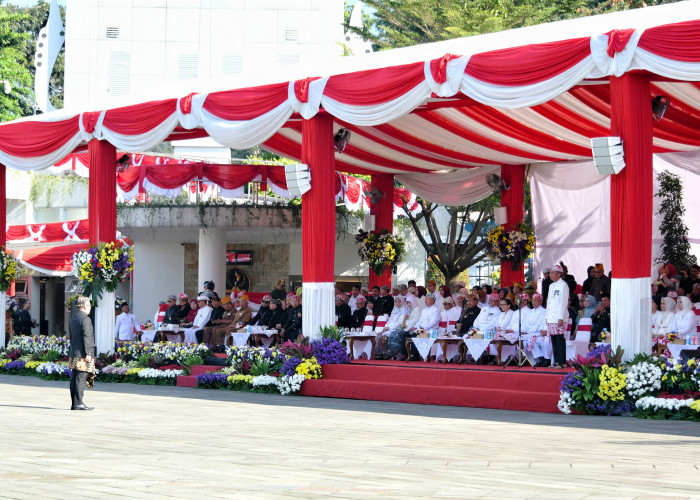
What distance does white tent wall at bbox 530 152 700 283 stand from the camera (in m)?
20.1

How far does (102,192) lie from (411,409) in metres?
7.98

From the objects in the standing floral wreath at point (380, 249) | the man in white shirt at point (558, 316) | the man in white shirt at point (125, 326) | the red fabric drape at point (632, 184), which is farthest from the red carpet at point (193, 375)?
the red fabric drape at point (632, 184)

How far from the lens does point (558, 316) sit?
14.2m

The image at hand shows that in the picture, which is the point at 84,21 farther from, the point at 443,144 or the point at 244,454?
the point at 244,454

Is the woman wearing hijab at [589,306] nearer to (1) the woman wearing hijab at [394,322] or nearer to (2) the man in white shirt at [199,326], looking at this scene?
(1) the woman wearing hijab at [394,322]

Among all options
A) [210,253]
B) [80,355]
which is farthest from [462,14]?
[80,355]

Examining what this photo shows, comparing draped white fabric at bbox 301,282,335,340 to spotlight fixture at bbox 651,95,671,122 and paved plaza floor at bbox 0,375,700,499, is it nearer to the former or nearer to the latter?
paved plaza floor at bbox 0,375,700,499

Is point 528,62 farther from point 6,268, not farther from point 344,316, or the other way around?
point 6,268

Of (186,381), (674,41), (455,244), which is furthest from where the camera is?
(455,244)

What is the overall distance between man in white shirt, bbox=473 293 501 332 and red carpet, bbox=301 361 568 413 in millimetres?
932

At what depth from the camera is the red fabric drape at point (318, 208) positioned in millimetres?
15805

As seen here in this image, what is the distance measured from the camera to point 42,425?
11.2 meters

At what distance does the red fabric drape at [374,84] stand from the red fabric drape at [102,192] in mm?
5183

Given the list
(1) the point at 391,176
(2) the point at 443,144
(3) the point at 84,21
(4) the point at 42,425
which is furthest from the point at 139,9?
(4) the point at 42,425
